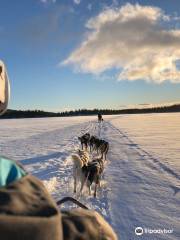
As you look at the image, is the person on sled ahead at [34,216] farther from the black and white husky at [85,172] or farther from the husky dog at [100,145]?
the husky dog at [100,145]

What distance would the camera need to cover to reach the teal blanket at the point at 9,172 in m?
0.71

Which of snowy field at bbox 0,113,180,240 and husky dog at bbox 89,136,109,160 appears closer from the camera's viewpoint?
snowy field at bbox 0,113,180,240

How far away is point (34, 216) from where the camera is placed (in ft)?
2.04

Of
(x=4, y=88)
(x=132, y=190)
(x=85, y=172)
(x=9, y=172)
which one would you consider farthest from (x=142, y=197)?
(x=9, y=172)

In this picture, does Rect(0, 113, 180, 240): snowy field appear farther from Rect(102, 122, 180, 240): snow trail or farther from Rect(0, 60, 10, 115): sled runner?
Rect(0, 60, 10, 115): sled runner

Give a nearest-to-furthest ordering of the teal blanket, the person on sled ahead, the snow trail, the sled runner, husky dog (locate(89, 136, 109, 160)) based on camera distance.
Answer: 1. the person on sled ahead
2. the teal blanket
3. the sled runner
4. the snow trail
5. husky dog (locate(89, 136, 109, 160))

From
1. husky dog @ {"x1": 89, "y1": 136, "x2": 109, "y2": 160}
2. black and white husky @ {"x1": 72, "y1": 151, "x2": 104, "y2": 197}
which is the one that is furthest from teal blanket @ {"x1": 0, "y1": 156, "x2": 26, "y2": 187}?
husky dog @ {"x1": 89, "y1": 136, "x2": 109, "y2": 160}

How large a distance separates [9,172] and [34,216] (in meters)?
0.15

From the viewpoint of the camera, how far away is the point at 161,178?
725cm

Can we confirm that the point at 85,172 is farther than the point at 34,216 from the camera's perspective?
Yes

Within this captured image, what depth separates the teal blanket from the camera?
71 cm

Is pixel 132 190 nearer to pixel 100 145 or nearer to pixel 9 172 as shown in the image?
pixel 100 145

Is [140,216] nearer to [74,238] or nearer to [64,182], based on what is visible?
[64,182]

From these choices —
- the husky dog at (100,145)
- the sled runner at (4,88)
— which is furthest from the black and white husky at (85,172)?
the sled runner at (4,88)
